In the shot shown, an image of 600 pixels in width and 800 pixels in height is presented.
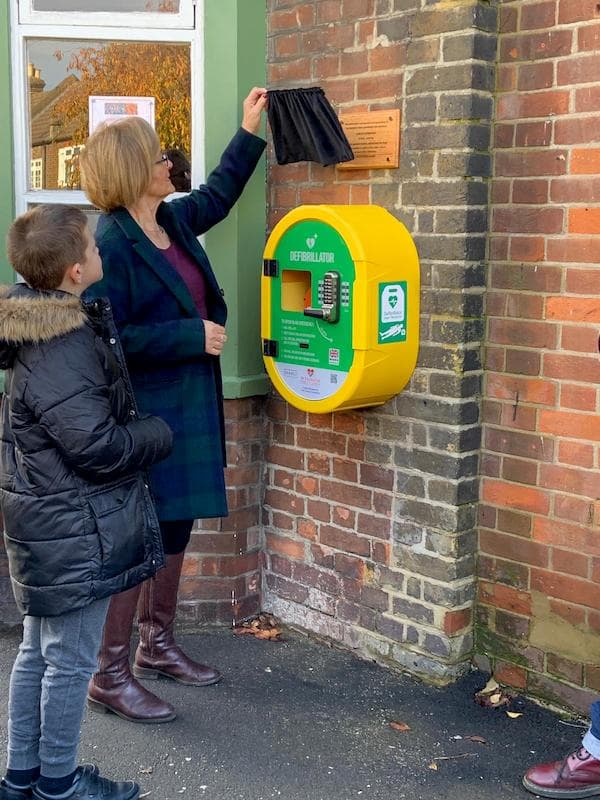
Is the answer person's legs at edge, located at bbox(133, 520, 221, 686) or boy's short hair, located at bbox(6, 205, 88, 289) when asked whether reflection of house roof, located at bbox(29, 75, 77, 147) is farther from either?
person's legs at edge, located at bbox(133, 520, 221, 686)

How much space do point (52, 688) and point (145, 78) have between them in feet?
8.19

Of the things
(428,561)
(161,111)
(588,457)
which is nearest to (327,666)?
(428,561)

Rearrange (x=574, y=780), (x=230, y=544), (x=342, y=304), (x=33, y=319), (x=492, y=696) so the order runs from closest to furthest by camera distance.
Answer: (x=33, y=319), (x=574, y=780), (x=342, y=304), (x=492, y=696), (x=230, y=544)

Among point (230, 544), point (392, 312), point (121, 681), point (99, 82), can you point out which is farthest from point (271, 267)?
point (121, 681)

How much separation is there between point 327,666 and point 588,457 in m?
1.38

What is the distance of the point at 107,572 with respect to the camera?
9.03 feet

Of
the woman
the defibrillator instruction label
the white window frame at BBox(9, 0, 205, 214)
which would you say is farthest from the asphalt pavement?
the white window frame at BBox(9, 0, 205, 214)

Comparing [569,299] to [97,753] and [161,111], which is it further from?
[97,753]

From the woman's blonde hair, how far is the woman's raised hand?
0.51 m

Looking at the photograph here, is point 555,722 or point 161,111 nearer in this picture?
point 555,722

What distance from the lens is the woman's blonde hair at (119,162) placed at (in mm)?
3355

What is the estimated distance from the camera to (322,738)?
338 centimetres

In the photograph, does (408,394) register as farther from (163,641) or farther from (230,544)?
(163,641)

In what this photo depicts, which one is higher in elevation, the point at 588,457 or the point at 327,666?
the point at 588,457
